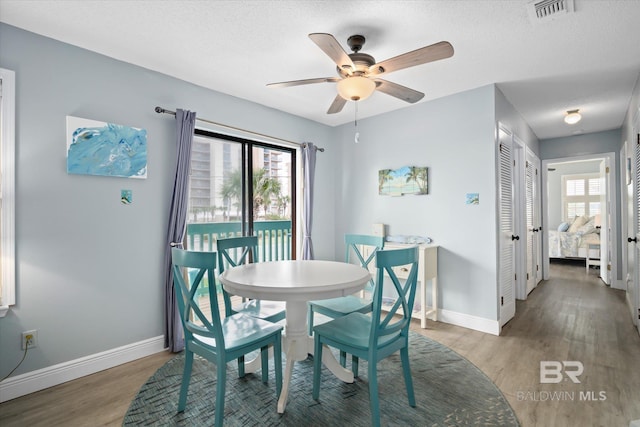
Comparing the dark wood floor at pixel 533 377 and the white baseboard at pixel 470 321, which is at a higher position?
the white baseboard at pixel 470 321

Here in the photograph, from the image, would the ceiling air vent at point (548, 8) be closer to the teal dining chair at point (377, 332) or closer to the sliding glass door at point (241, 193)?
the teal dining chair at point (377, 332)

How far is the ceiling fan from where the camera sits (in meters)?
1.83

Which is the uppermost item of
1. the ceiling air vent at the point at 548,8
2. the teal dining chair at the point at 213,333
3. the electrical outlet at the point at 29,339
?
the ceiling air vent at the point at 548,8

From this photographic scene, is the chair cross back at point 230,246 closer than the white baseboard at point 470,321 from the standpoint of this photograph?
Yes

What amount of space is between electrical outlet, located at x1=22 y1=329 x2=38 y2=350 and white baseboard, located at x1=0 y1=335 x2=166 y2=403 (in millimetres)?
183

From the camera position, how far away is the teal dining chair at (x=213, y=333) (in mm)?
1638

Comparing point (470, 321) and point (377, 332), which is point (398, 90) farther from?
point (470, 321)

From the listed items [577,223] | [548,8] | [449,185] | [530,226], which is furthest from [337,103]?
[577,223]

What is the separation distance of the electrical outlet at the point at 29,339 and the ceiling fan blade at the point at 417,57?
296cm

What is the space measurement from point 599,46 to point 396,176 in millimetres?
2095

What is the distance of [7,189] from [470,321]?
4.07 meters

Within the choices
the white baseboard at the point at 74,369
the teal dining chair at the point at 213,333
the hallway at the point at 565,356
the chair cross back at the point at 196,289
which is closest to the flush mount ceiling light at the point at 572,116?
the hallway at the point at 565,356

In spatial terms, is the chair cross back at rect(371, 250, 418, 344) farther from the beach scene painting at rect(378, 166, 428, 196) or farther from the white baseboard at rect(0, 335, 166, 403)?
the white baseboard at rect(0, 335, 166, 403)

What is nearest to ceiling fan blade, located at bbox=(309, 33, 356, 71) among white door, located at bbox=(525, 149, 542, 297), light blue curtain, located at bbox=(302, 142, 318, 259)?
light blue curtain, located at bbox=(302, 142, 318, 259)
